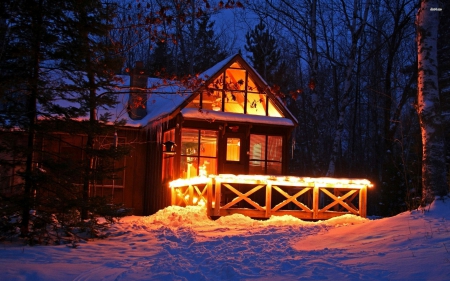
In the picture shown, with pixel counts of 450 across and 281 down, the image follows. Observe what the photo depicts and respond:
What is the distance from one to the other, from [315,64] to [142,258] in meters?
13.9

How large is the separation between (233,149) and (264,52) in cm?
1544

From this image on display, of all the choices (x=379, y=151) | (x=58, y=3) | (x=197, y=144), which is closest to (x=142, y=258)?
(x=58, y=3)

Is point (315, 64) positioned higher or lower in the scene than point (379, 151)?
higher

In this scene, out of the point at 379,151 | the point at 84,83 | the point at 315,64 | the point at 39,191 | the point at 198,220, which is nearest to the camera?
the point at 39,191

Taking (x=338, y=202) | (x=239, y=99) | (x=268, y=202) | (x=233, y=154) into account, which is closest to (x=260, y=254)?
(x=268, y=202)

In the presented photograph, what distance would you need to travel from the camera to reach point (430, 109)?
8977mm

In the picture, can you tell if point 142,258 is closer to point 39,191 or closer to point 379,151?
point 39,191

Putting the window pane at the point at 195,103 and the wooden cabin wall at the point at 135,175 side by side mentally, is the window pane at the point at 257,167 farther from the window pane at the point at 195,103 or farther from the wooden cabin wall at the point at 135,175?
the wooden cabin wall at the point at 135,175

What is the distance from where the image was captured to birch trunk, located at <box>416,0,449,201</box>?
890 cm

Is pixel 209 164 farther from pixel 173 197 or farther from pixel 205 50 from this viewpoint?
pixel 205 50

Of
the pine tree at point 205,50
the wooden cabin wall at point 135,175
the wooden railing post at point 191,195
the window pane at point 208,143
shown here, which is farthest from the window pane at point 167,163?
the pine tree at point 205,50

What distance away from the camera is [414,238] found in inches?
276

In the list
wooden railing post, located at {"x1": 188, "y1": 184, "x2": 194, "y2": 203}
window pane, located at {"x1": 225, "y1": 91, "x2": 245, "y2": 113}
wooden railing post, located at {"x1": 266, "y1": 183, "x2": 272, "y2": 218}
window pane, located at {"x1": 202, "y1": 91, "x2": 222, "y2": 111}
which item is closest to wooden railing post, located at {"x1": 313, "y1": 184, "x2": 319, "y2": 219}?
wooden railing post, located at {"x1": 266, "y1": 183, "x2": 272, "y2": 218}

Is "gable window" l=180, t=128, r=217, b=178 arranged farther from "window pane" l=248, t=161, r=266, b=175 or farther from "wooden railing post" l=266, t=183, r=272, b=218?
"wooden railing post" l=266, t=183, r=272, b=218
